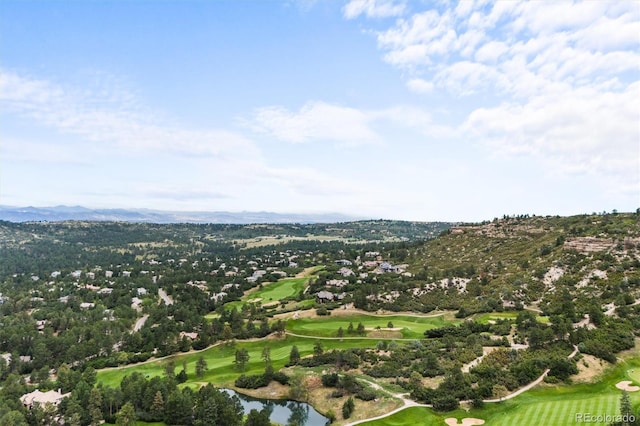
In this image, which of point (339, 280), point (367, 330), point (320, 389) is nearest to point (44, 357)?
point (320, 389)

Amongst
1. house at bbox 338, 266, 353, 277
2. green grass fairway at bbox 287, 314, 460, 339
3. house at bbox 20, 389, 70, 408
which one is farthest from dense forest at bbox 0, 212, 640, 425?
house at bbox 338, 266, 353, 277

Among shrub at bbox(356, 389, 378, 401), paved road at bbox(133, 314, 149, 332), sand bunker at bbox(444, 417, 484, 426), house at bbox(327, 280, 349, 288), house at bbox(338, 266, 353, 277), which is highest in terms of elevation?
house at bbox(338, 266, 353, 277)

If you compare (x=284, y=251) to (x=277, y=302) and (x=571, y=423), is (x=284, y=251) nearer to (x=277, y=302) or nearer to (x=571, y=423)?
(x=277, y=302)

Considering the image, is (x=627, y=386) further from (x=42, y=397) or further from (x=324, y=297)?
(x=42, y=397)

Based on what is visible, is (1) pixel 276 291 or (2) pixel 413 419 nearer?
(2) pixel 413 419

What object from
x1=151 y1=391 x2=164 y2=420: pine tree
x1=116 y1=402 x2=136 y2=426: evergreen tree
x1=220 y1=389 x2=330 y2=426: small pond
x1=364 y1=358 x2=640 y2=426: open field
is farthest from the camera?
x1=220 y1=389 x2=330 y2=426: small pond

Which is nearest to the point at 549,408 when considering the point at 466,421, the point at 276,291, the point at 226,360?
the point at 466,421

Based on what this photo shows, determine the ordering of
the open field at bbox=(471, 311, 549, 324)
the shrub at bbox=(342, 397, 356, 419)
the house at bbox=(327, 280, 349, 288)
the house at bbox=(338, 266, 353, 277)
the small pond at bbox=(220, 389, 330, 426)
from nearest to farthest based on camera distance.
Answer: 1. the shrub at bbox=(342, 397, 356, 419)
2. the small pond at bbox=(220, 389, 330, 426)
3. the open field at bbox=(471, 311, 549, 324)
4. the house at bbox=(327, 280, 349, 288)
5. the house at bbox=(338, 266, 353, 277)

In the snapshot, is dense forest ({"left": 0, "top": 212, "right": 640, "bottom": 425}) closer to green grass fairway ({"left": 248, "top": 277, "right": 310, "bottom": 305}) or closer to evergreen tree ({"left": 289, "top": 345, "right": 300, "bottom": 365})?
evergreen tree ({"left": 289, "top": 345, "right": 300, "bottom": 365})
